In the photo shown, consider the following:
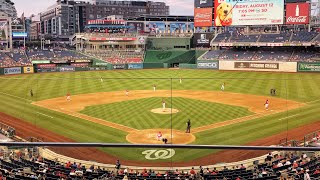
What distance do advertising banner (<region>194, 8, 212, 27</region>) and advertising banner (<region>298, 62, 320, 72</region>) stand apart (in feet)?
60.8

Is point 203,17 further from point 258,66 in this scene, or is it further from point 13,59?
point 13,59

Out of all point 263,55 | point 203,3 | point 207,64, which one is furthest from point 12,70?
point 263,55

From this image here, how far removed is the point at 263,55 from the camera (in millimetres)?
56906

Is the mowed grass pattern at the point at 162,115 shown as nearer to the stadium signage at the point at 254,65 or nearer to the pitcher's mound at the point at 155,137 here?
the pitcher's mound at the point at 155,137

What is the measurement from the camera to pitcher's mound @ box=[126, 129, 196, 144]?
18.5 meters

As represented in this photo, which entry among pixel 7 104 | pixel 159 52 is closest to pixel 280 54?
pixel 159 52

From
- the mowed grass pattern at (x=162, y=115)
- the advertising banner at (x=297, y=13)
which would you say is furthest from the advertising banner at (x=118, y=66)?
the mowed grass pattern at (x=162, y=115)

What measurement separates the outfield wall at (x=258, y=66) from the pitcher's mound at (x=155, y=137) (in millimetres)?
35140

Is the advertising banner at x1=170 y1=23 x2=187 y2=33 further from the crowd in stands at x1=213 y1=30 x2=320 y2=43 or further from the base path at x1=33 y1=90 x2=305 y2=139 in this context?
the base path at x1=33 y1=90 x2=305 y2=139

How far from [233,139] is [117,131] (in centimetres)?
639

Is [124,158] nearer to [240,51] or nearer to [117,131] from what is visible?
[117,131]

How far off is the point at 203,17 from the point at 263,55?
12.9m

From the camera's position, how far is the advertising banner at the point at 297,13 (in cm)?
5441

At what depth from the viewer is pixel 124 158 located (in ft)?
47.8
